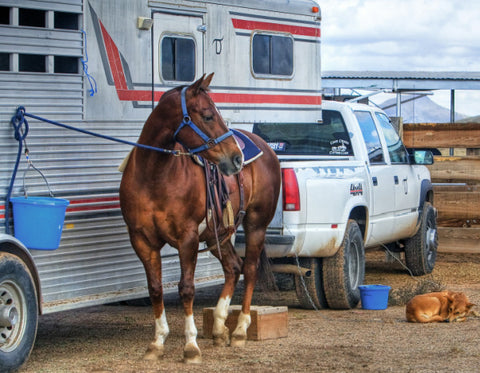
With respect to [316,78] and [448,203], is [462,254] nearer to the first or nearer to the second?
[448,203]

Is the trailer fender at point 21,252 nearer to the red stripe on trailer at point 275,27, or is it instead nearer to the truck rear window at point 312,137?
the red stripe on trailer at point 275,27

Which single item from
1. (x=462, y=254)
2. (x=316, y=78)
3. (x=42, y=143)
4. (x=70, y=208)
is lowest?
(x=462, y=254)

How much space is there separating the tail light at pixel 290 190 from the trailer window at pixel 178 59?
1320 mm

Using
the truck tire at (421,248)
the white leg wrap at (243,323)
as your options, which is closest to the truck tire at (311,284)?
the white leg wrap at (243,323)

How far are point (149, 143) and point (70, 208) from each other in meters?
0.86

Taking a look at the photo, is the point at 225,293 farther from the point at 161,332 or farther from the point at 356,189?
the point at 356,189

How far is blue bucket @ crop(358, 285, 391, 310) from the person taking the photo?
931cm

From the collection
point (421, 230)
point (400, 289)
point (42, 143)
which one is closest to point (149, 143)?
point (42, 143)

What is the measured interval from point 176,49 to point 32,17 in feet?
6.19

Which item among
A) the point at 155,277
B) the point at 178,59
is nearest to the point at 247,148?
the point at 178,59

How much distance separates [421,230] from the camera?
39.3ft

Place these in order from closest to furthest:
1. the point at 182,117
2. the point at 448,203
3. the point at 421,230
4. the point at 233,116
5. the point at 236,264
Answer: the point at 182,117, the point at 236,264, the point at 233,116, the point at 421,230, the point at 448,203

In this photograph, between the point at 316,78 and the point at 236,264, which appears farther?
the point at 316,78

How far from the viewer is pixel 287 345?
741 cm
